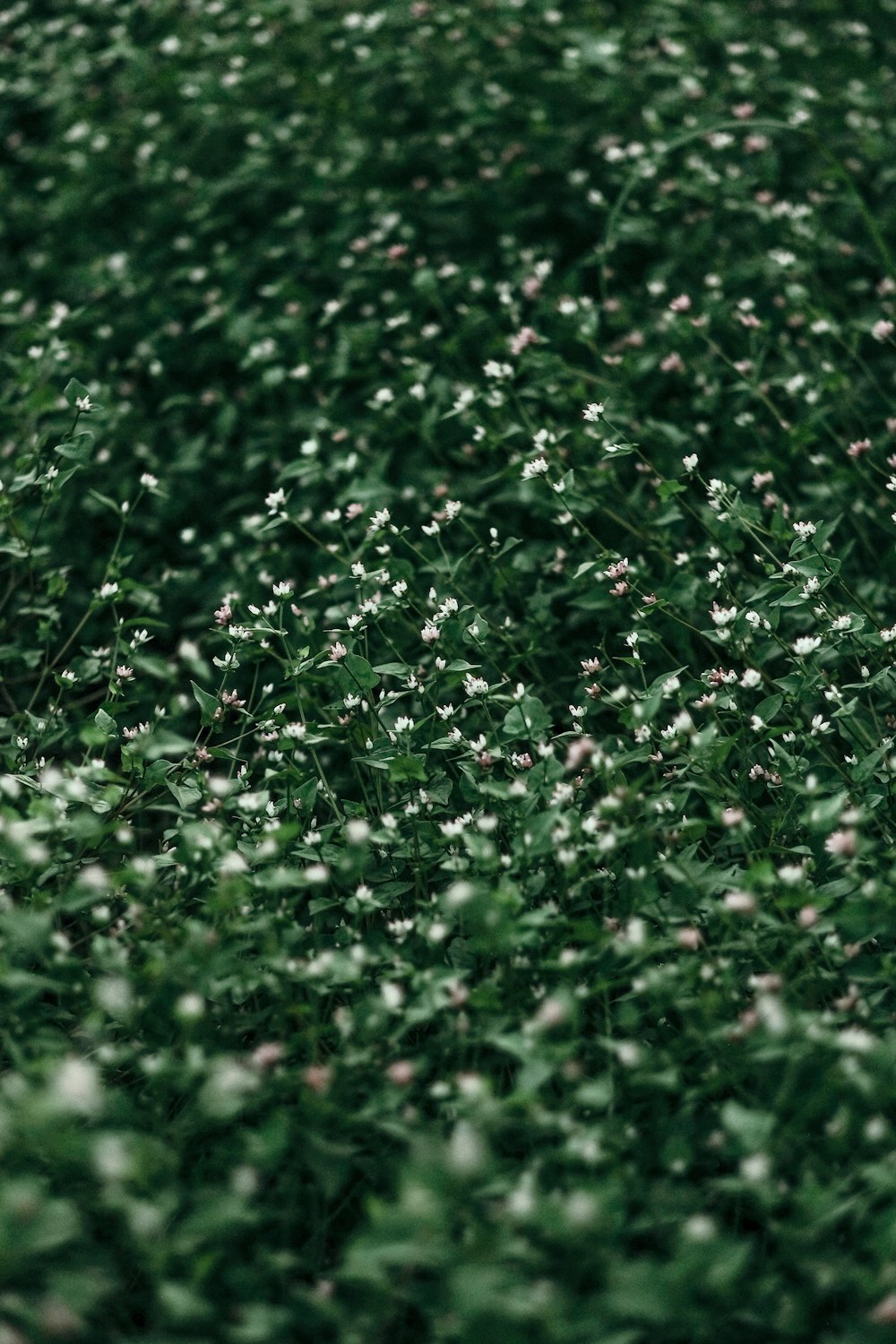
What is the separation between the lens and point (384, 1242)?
→ 1365 millimetres

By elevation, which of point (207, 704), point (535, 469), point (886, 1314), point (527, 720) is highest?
point (535, 469)

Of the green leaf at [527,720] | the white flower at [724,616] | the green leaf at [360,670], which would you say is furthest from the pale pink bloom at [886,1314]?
the green leaf at [360,670]

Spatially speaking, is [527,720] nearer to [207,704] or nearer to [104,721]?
[207,704]

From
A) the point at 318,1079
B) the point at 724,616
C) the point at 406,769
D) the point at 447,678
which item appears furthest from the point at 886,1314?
the point at 447,678

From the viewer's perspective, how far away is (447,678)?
233 cm

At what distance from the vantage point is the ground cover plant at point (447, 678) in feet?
4.99

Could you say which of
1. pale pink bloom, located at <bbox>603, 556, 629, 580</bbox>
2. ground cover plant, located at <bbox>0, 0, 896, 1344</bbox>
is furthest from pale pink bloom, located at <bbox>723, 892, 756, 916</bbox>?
pale pink bloom, located at <bbox>603, 556, 629, 580</bbox>

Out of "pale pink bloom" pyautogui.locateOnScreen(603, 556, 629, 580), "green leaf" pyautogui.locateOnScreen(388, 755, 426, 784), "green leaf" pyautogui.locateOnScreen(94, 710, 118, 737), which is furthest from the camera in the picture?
"pale pink bloom" pyautogui.locateOnScreen(603, 556, 629, 580)

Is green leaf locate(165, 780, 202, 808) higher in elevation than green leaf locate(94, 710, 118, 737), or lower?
lower

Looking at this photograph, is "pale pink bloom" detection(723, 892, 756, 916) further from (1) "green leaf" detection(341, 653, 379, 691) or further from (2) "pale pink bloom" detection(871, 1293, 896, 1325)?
(1) "green leaf" detection(341, 653, 379, 691)

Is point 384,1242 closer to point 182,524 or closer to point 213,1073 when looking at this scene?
point 213,1073

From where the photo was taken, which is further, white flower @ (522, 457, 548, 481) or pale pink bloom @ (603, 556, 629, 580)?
white flower @ (522, 457, 548, 481)

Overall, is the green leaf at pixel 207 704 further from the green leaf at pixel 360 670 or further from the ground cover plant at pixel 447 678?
the green leaf at pixel 360 670

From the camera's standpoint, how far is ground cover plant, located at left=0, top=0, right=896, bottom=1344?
1521mm
